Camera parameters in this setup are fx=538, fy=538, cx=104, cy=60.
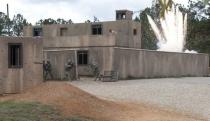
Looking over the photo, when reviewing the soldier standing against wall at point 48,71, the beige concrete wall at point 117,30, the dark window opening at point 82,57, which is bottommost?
the soldier standing against wall at point 48,71

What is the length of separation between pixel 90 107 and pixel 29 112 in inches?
106

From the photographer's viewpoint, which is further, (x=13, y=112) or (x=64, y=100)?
(x=64, y=100)

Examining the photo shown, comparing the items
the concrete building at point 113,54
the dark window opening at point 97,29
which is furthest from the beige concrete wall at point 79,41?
the dark window opening at point 97,29

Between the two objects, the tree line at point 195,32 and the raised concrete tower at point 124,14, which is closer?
the raised concrete tower at point 124,14

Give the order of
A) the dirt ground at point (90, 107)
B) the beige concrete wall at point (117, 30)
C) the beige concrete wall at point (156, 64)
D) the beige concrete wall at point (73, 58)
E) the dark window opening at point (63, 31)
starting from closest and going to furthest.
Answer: the dirt ground at point (90, 107) < the beige concrete wall at point (73, 58) < the beige concrete wall at point (156, 64) < the beige concrete wall at point (117, 30) < the dark window opening at point (63, 31)

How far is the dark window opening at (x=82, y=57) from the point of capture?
38062mm

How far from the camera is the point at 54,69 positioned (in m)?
36.7

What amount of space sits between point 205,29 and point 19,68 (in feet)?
159

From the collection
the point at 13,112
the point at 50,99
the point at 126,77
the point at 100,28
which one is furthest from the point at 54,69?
the point at 13,112

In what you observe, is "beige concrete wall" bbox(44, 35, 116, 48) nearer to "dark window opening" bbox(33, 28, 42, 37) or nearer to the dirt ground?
"dark window opening" bbox(33, 28, 42, 37)

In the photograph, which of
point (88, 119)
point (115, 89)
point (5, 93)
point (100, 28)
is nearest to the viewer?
point (88, 119)

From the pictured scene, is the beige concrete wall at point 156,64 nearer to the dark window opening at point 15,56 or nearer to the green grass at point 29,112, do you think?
the dark window opening at point 15,56

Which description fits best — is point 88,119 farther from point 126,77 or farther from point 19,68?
point 126,77

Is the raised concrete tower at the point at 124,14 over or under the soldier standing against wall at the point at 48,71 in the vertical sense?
over
